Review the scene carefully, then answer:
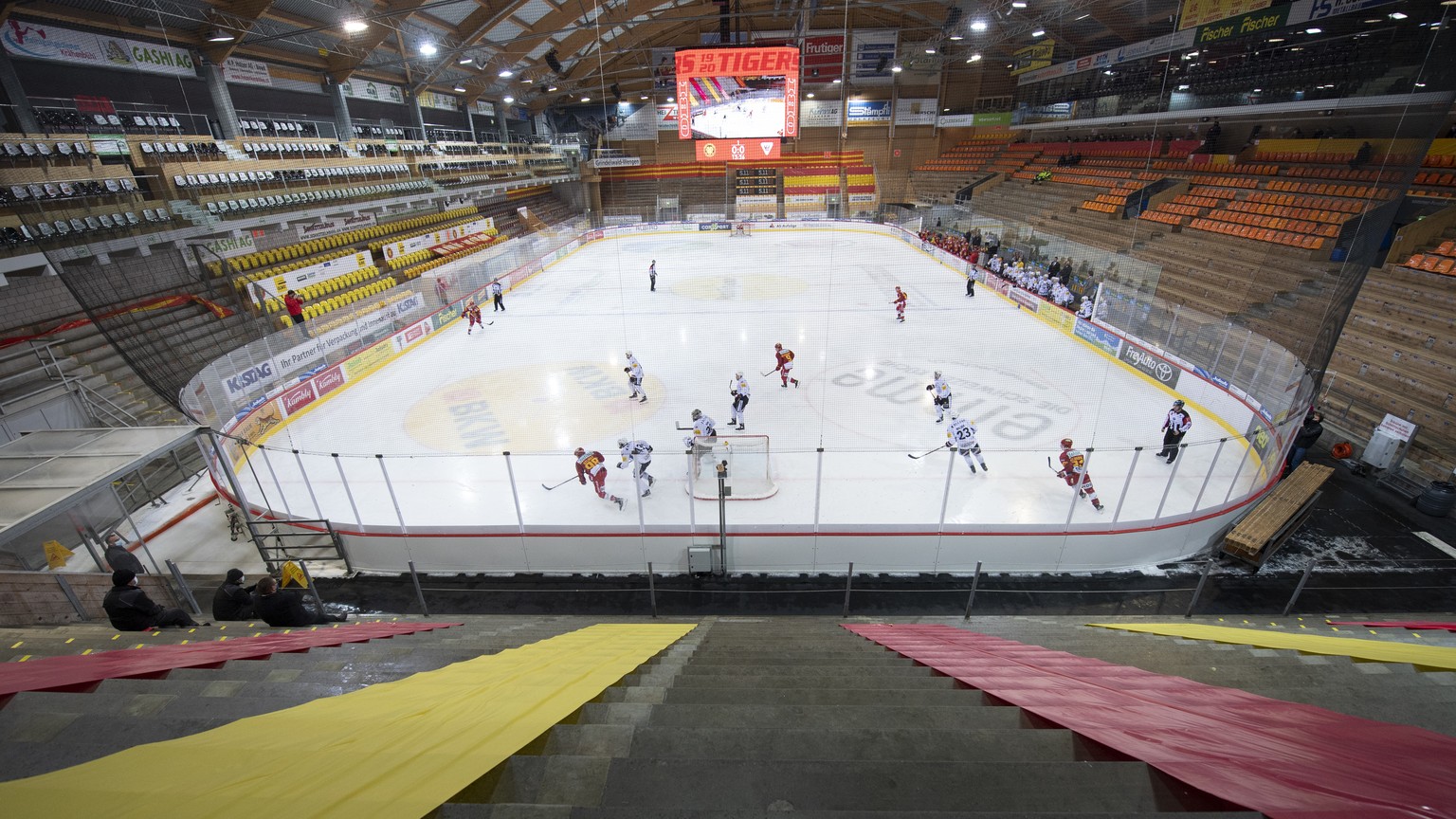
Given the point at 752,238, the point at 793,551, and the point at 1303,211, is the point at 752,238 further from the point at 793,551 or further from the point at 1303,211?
the point at 793,551

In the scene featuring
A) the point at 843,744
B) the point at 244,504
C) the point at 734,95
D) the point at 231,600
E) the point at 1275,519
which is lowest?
the point at 1275,519

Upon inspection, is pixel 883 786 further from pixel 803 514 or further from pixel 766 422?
pixel 766 422

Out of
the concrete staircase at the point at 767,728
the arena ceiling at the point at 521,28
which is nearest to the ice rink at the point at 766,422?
the concrete staircase at the point at 767,728

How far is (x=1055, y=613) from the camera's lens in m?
6.29

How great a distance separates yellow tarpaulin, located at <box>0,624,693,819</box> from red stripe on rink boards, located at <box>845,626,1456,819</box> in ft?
5.18

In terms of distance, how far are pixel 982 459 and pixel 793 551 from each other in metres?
3.65

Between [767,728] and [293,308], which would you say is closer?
[767,728]

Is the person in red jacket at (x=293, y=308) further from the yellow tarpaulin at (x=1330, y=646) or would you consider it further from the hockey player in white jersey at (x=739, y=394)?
the yellow tarpaulin at (x=1330, y=646)

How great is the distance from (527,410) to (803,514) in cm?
591

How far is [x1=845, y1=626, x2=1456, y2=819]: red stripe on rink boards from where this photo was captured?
109cm

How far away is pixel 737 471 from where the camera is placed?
8039 mm

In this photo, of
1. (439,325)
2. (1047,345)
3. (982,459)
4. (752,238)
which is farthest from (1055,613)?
(752,238)

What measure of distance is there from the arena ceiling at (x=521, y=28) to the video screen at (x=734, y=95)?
128 centimetres

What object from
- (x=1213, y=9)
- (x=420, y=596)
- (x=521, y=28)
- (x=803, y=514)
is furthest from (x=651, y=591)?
(x=521, y=28)
